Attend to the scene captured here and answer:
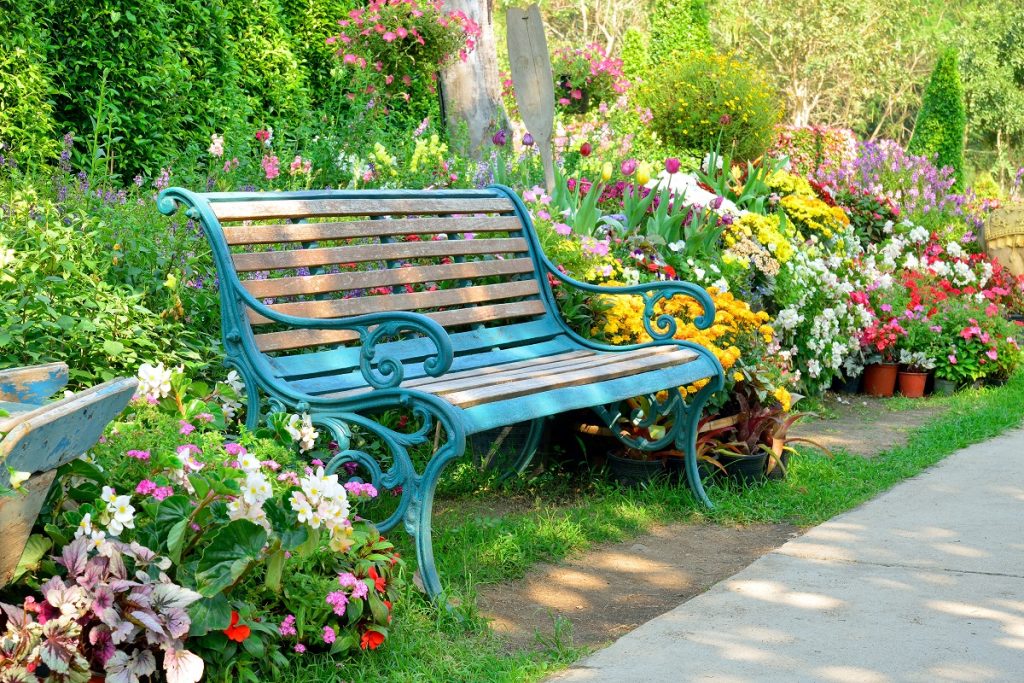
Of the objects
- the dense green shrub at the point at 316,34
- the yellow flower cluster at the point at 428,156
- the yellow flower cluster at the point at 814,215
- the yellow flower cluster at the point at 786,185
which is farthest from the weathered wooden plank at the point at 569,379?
the dense green shrub at the point at 316,34

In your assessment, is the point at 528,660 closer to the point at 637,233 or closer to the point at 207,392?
the point at 207,392

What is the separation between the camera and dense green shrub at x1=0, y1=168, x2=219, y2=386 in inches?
142

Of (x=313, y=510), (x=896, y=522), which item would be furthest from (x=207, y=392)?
(x=896, y=522)

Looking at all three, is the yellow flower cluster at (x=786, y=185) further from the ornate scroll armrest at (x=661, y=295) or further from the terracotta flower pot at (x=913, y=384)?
the ornate scroll armrest at (x=661, y=295)

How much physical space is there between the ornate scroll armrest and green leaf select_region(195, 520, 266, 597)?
205 centimetres

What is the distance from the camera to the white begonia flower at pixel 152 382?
10.5 ft

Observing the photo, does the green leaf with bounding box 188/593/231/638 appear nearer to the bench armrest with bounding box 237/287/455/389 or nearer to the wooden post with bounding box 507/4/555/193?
the bench armrest with bounding box 237/287/455/389

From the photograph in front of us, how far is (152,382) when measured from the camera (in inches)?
126

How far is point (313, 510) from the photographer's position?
8.63ft

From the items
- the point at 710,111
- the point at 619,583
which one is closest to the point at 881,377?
the point at 619,583

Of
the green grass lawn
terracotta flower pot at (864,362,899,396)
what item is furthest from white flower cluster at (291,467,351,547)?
terracotta flower pot at (864,362,899,396)

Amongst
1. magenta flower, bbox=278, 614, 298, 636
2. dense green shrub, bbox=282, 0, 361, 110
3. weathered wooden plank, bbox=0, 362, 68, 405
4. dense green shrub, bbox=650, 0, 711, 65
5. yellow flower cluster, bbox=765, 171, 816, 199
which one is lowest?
magenta flower, bbox=278, 614, 298, 636

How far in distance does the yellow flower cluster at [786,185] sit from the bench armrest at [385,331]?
4823 millimetres

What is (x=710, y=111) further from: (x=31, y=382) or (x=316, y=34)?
(x=31, y=382)
